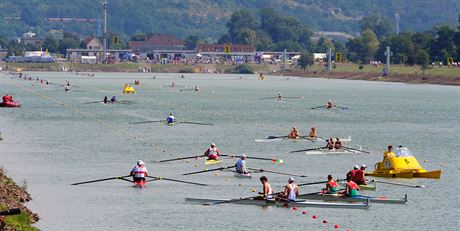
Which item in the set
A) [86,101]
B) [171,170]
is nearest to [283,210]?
[171,170]

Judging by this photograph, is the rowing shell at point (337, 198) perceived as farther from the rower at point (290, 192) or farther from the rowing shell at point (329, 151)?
the rowing shell at point (329, 151)

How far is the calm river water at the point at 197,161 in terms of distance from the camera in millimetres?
62844

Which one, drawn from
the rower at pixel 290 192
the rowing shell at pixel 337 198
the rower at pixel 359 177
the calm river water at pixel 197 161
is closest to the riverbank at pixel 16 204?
the calm river water at pixel 197 161

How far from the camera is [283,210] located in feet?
211

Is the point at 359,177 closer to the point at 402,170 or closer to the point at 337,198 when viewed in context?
the point at 337,198

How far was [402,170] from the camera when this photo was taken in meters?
78.0

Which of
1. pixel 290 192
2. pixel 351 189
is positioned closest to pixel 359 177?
pixel 351 189

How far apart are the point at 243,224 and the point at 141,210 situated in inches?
264

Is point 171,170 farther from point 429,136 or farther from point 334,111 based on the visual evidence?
point 334,111

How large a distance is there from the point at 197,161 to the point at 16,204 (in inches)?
Result: 1199

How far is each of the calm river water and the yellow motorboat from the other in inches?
25.0

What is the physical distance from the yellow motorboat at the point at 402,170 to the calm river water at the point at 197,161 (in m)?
0.63

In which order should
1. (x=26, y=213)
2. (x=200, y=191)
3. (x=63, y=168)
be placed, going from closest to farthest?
(x=26, y=213), (x=200, y=191), (x=63, y=168)

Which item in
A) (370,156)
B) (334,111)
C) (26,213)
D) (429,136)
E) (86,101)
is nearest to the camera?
(26,213)
